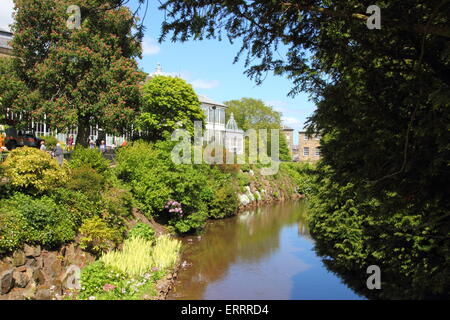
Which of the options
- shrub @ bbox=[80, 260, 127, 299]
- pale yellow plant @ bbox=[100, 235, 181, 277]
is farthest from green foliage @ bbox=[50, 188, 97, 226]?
shrub @ bbox=[80, 260, 127, 299]

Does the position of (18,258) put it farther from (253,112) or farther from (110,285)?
(253,112)

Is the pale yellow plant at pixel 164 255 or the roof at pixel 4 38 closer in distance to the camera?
the pale yellow plant at pixel 164 255

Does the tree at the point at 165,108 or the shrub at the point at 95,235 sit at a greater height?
the tree at the point at 165,108

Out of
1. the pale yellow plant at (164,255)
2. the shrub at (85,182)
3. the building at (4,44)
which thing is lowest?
the pale yellow plant at (164,255)

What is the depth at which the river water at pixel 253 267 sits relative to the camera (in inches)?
453

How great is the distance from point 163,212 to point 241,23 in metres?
14.5

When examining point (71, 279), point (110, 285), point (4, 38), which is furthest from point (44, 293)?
point (4, 38)

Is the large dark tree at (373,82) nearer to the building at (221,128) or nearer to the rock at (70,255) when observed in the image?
the rock at (70,255)

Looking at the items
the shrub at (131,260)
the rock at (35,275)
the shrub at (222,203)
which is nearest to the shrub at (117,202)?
the shrub at (131,260)

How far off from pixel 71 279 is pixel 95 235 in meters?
2.15

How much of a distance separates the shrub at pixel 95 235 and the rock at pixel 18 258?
2048 millimetres

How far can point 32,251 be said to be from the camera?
954 cm

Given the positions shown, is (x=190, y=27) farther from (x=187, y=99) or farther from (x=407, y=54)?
(x=187, y=99)
